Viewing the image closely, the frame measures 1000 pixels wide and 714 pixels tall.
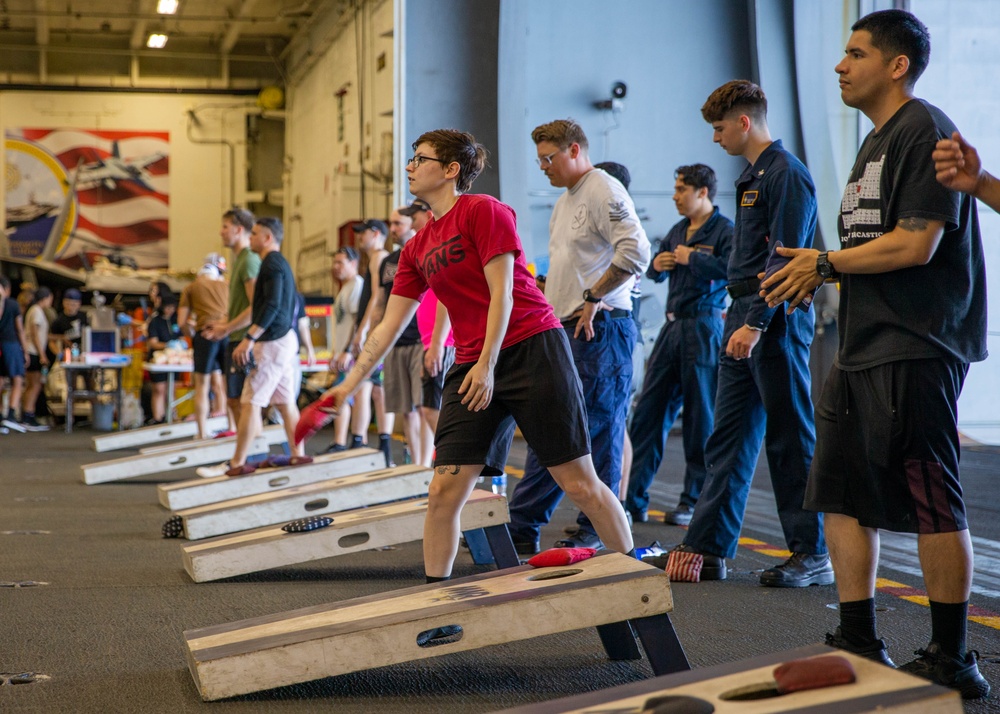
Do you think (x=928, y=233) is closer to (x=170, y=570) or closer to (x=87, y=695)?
(x=87, y=695)

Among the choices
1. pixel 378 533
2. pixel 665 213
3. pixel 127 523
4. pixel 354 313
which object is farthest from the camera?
pixel 665 213

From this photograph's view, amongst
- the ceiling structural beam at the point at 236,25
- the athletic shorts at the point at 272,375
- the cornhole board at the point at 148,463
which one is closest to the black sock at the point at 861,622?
the athletic shorts at the point at 272,375

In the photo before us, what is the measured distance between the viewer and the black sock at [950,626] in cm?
254

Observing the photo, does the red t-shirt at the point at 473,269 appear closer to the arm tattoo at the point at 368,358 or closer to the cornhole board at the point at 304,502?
the arm tattoo at the point at 368,358

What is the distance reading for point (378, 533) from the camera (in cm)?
398

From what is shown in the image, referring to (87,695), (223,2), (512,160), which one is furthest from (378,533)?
(223,2)

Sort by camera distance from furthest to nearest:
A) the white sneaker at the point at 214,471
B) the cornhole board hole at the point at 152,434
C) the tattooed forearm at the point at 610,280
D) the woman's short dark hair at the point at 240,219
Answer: the cornhole board hole at the point at 152,434, the white sneaker at the point at 214,471, the woman's short dark hair at the point at 240,219, the tattooed forearm at the point at 610,280

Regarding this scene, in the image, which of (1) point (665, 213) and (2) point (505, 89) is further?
(1) point (665, 213)

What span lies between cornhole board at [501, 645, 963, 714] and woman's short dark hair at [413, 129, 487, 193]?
1.77 m

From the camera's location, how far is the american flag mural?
69.7ft

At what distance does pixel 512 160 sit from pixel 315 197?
832cm

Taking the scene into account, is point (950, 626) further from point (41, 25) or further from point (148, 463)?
point (41, 25)

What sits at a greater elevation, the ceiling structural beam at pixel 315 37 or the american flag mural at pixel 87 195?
the ceiling structural beam at pixel 315 37

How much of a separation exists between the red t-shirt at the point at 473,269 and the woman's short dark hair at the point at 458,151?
109 mm
